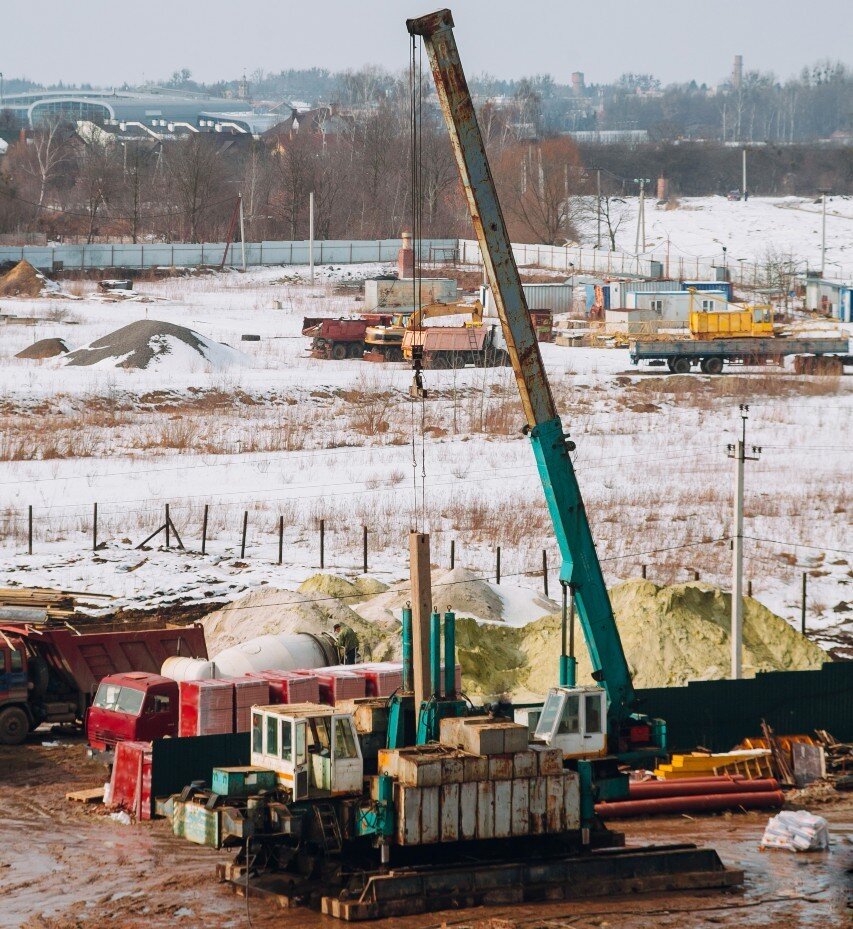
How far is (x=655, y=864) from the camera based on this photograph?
16922mm

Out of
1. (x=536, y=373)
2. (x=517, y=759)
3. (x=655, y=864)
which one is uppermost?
(x=536, y=373)

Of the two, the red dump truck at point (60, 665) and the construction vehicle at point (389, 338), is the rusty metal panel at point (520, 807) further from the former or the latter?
the construction vehicle at point (389, 338)

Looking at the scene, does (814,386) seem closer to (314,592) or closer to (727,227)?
(314,592)

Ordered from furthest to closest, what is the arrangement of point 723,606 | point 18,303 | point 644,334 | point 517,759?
point 18,303 → point 644,334 → point 723,606 → point 517,759

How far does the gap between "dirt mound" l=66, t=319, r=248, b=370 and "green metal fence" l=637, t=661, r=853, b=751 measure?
3460cm

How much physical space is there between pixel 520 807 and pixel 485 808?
422 mm

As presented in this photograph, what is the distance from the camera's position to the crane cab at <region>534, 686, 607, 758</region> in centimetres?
1705

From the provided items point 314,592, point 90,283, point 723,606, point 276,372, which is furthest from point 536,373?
point 90,283

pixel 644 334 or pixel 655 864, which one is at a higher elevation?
pixel 644 334

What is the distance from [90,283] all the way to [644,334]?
1274 inches

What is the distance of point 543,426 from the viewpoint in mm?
18531

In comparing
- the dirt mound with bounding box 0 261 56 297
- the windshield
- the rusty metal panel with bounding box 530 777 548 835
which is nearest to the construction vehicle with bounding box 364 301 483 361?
the dirt mound with bounding box 0 261 56 297

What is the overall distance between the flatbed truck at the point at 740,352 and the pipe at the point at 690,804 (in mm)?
39360

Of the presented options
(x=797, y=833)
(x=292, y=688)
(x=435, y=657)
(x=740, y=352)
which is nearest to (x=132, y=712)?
(x=292, y=688)
